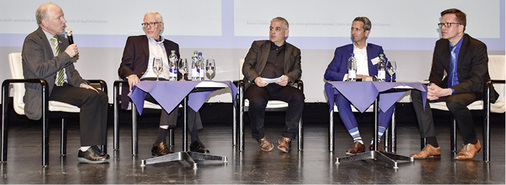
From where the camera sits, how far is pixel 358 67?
4.45 m

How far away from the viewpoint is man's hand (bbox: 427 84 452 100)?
373cm

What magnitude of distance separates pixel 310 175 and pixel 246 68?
5.21 feet

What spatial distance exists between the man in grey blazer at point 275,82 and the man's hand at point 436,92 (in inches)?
38.5

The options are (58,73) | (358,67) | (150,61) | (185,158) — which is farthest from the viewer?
(358,67)

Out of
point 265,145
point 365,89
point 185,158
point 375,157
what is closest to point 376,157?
point 375,157

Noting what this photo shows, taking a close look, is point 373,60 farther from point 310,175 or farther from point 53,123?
point 53,123

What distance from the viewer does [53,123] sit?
6.39 m

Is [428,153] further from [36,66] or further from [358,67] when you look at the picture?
[36,66]

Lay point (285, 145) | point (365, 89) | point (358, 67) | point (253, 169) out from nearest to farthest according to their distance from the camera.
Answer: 1. point (253, 169)
2. point (365, 89)
3. point (285, 145)
4. point (358, 67)

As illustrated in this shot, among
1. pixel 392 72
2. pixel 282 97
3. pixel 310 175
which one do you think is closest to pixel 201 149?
pixel 282 97

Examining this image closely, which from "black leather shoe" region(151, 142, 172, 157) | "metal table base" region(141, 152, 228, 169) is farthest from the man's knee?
"black leather shoe" region(151, 142, 172, 157)

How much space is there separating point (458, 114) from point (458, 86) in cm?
21

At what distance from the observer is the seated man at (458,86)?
3.73 metres

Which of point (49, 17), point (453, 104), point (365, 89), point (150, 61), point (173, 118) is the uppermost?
point (49, 17)
